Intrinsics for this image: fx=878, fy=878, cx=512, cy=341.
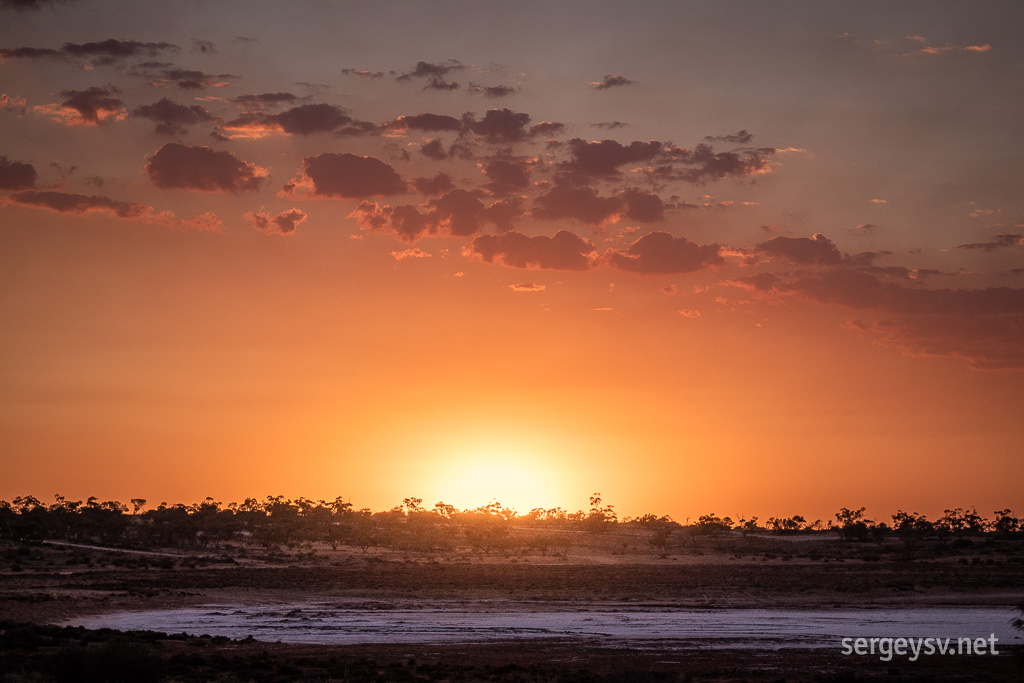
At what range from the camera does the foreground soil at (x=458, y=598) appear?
26.3 m

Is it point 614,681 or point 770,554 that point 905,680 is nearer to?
point 614,681

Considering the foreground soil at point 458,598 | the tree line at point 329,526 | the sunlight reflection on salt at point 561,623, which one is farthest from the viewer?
the tree line at point 329,526

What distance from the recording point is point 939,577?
65562 millimetres

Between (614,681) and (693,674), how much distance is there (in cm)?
358

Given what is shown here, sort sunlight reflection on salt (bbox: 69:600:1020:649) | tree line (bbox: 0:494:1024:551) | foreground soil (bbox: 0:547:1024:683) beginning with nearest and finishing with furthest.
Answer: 1. foreground soil (bbox: 0:547:1024:683)
2. sunlight reflection on salt (bbox: 69:600:1020:649)
3. tree line (bbox: 0:494:1024:551)

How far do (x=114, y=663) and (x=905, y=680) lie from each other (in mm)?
22755

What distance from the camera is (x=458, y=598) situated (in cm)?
5391

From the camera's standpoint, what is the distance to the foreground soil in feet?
86.2

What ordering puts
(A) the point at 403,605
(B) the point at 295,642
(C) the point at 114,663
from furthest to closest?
(A) the point at 403,605 → (B) the point at 295,642 → (C) the point at 114,663

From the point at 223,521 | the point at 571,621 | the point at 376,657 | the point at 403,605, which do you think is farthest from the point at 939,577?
the point at 223,521

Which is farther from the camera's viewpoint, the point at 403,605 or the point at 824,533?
the point at 824,533

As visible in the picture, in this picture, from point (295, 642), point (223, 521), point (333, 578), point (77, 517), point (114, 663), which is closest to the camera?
point (114, 663)

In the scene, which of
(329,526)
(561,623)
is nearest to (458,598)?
(561,623)

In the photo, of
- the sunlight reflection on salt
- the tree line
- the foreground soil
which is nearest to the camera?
the foreground soil
